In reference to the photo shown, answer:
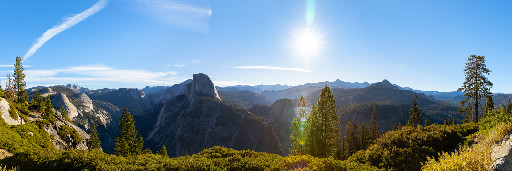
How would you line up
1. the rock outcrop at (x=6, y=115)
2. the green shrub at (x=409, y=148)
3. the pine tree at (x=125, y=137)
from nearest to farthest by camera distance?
the green shrub at (x=409, y=148)
the rock outcrop at (x=6, y=115)
the pine tree at (x=125, y=137)

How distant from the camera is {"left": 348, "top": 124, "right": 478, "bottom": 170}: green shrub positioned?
18.1 metres

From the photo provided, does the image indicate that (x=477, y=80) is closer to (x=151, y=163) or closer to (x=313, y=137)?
(x=313, y=137)

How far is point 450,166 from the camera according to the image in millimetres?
9438


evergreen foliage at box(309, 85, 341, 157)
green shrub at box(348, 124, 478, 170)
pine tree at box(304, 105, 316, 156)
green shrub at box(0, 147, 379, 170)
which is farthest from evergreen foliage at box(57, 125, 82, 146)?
green shrub at box(348, 124, 478, 170)

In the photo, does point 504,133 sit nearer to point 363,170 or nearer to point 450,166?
point 450,166

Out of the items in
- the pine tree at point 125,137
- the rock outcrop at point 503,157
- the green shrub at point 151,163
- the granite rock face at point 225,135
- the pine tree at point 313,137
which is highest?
the rock outcrop at point 503,157

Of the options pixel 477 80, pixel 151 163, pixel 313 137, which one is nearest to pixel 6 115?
pixel 151 163

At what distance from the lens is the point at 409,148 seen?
65.1 feet

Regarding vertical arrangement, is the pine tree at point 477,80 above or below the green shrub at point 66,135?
above

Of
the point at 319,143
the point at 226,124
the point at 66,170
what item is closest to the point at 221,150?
the point at 66,170

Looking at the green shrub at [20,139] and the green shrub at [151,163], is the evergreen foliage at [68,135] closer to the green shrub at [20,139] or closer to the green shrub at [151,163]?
the green shrub at [20,139]

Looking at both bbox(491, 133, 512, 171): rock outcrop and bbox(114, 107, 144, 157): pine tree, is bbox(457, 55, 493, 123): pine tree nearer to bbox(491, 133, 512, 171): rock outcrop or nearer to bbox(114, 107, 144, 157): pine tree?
bbox(491, 133, 512, 171): rock outcrop

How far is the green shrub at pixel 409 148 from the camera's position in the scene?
59.5 ft

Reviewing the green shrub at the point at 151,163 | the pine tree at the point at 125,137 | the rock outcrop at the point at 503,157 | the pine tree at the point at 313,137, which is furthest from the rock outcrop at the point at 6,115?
the rock outcrop at the point at 503,157
